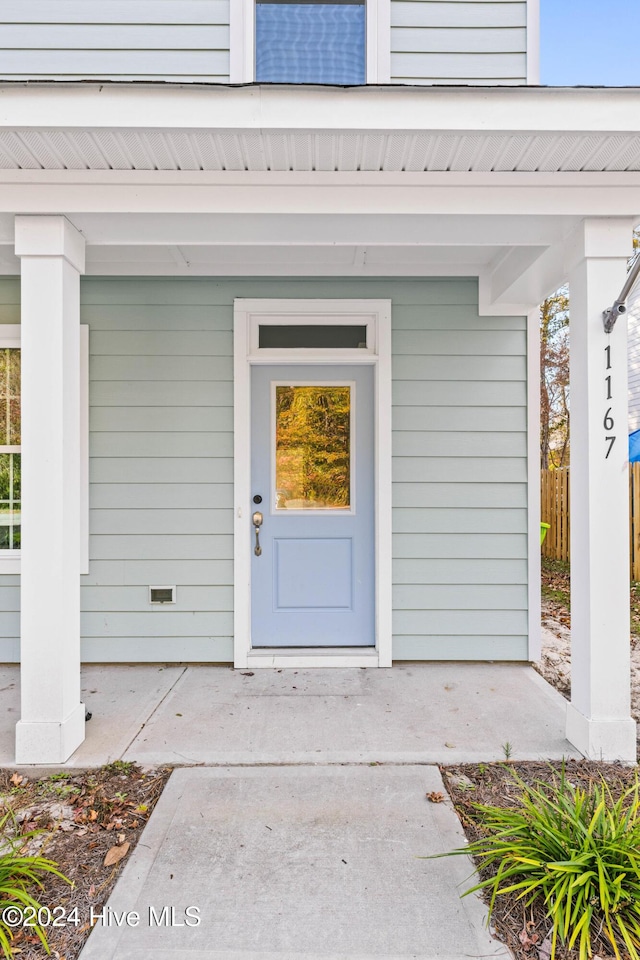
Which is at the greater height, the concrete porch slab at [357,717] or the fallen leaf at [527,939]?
the concrete porch slab at [357,717]

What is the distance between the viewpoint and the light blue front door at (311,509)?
3.53 m

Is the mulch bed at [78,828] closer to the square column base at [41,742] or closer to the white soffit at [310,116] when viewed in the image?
the square column base at [41,742]

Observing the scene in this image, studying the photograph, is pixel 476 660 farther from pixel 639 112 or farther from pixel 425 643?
pixel 639 112

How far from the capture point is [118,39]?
124 inches

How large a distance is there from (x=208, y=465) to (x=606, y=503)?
2.25m

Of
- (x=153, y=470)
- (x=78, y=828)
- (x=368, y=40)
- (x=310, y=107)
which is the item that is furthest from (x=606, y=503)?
(x=368, y=40)

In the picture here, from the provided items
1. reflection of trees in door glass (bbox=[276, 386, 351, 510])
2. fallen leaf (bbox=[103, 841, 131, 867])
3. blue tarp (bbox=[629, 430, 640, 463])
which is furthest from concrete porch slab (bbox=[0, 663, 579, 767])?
blue tarp (bbox=[629, 430, 640, 463])

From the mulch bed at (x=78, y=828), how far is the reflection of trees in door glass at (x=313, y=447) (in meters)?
1.77

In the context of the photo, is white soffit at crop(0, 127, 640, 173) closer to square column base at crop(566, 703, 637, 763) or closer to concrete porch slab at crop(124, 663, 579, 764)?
square column base at crop(566, 703, 637, 763)

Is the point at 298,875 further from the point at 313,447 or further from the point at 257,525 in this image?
the point at 313,447

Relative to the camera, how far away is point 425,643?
11.4 feet

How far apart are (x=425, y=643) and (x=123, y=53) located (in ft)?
12.9

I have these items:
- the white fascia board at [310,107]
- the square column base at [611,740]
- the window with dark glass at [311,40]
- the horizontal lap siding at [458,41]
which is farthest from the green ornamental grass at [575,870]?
the window with dark glass at [311,40]

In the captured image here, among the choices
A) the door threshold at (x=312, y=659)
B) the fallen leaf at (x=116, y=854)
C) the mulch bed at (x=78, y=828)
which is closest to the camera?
the mulch bed at (x=78, y=828)
